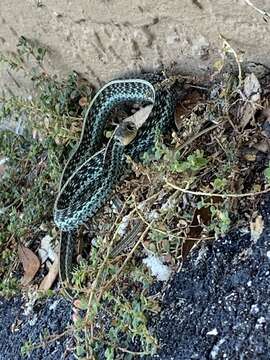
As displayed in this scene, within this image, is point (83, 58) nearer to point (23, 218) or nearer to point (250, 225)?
point (23, 218)

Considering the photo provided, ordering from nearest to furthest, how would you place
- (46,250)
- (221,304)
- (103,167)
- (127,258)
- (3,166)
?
(221,304), (127,258), (103,167), (46,250), (3,166)

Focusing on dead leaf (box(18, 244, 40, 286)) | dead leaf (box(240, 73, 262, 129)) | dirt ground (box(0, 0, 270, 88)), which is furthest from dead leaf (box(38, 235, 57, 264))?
dead leaf (box(240, 73, 262, 129))

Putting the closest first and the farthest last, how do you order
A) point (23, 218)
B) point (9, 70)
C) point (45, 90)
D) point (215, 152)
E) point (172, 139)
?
point (215, 152)
point (172, 139)
point (23, 218)
point (45, 90)
point (9, 70)

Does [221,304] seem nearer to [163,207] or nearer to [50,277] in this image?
[163,207]

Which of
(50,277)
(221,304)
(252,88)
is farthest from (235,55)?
(50,277)

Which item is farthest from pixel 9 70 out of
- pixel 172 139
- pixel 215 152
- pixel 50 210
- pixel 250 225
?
pixel 250 225

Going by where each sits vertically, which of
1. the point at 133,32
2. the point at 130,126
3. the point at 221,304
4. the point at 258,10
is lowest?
the point at 221,304

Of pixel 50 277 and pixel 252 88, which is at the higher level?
pixel 252 88

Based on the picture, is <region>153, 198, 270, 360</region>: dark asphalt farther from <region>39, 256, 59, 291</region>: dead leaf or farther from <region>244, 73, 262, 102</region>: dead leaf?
<region>39, 256, 59, 291</region>: dead leaf
